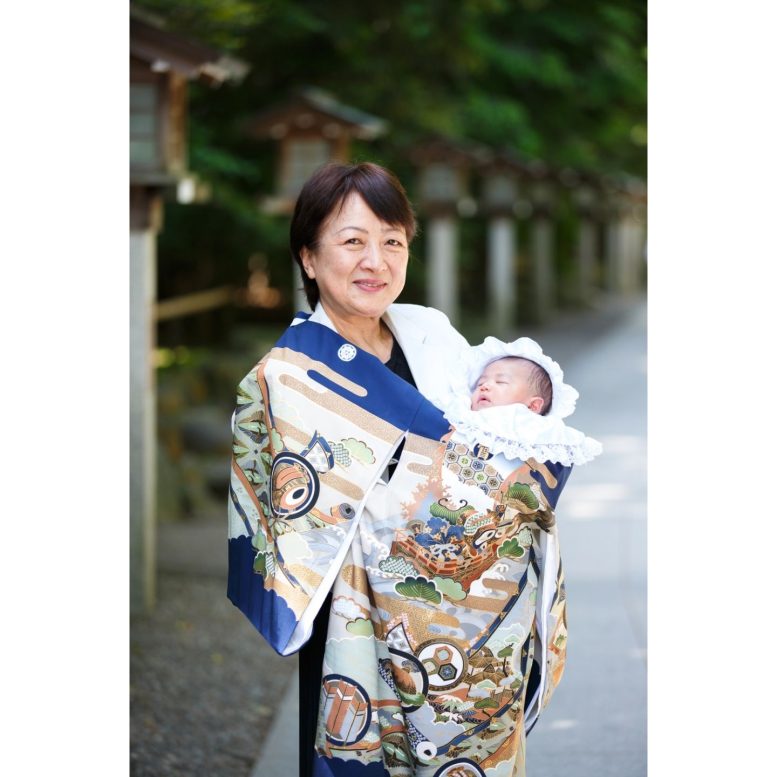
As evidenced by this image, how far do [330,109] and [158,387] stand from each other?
229 cm

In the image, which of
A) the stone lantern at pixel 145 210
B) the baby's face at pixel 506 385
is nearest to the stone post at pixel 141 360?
the stone lantern at pixel 145 210

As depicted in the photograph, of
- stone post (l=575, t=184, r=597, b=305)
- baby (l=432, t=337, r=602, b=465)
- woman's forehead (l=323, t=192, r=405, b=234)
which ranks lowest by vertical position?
baby (l=432, t=337, r=602, b=465)

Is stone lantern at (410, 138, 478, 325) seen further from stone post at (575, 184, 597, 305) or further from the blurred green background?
stone post at (575, 184, 597, 305)

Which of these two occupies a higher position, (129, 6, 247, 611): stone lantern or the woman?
(129, 6, 247, 611): stone lantern

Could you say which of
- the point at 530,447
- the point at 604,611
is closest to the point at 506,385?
the point at 530,447

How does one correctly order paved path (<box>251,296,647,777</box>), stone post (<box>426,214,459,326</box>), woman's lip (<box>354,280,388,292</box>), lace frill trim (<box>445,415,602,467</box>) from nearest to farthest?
lace frill trim (<box>445,415,602,467</box>) → woman's lip (<box>354,280,388,292</box>) → paved path (<box>251,296,647,777</box>) → stone post (<box>426,214,459,326</box>)

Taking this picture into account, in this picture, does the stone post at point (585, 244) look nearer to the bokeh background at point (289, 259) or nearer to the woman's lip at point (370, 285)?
the bokeh background at point (289, 259)

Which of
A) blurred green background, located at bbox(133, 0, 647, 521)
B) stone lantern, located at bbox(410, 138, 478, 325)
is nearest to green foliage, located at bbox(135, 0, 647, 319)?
blurred green background, located at bbox(133, 0, 647, 521)

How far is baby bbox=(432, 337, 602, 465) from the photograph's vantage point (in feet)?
7.77

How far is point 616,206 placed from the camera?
77.5 ft

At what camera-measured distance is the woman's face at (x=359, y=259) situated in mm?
2443

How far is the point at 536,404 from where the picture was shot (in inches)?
95.8

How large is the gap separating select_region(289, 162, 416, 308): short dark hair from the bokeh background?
77.7 inches

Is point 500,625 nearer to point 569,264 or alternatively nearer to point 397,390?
point 397,390
